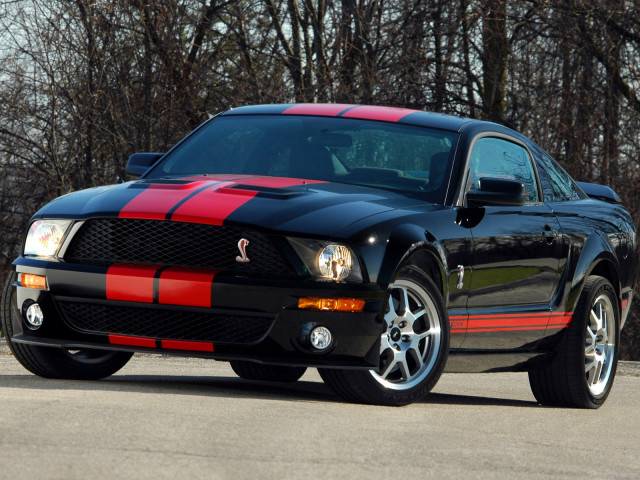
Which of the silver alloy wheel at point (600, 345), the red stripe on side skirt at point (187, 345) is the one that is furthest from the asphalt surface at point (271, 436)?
the silver alloy wheel at point (600, 345)

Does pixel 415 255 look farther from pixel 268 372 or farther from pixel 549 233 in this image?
pixel 268 372

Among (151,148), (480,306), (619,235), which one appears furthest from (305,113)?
(151,148)

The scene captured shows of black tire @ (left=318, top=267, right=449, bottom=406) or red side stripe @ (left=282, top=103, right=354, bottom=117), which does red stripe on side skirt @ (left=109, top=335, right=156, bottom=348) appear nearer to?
black tire @ (left=318, top=267, right=449, bottom=406)

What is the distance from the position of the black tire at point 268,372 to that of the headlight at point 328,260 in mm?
1982

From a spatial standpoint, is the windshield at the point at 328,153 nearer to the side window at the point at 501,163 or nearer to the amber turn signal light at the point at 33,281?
the side window at the point at 501,163

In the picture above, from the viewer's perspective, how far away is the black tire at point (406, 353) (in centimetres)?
587

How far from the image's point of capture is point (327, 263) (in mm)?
5656

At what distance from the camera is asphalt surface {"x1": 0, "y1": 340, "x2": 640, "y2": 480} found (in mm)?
4125

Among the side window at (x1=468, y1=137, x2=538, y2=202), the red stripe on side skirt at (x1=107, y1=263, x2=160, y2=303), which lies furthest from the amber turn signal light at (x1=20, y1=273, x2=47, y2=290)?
the side window at (x1=468, y1=137, x2=538, y2=202)

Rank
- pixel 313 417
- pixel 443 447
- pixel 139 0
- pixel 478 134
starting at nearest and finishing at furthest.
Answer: pixel 443 447
pixel 313 417
pixel 478 134
pixel 139 0

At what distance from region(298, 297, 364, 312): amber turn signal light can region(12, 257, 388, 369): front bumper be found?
0.06ft

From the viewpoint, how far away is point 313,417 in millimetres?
5320

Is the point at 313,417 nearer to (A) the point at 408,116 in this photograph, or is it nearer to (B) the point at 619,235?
(A) the point at 408,116

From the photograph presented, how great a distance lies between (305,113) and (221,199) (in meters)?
1.65
